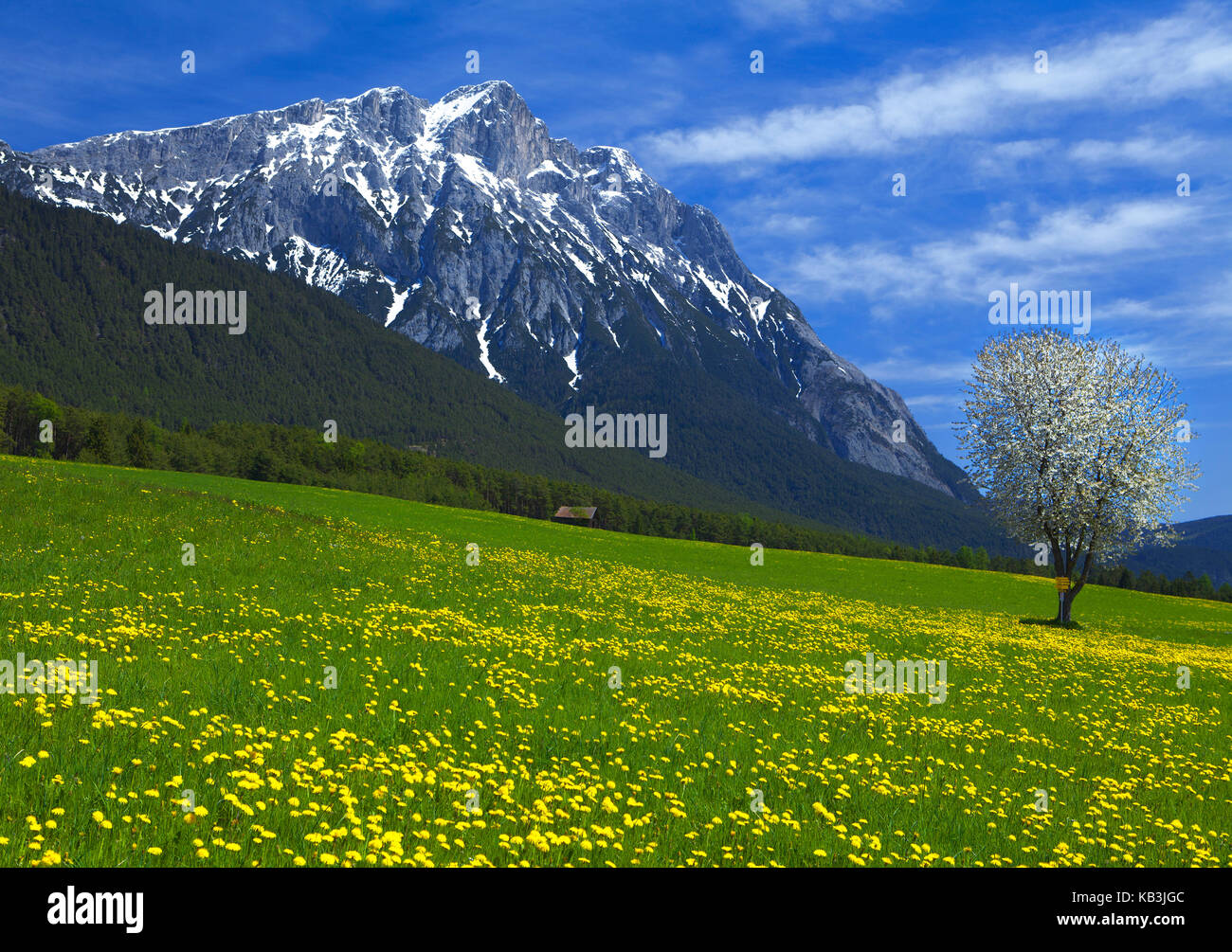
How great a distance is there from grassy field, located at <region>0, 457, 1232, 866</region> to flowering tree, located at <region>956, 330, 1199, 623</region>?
13846mm

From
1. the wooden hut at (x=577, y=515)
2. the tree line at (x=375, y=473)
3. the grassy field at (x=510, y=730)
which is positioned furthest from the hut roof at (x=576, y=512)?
the grassy field at (x=510, y=730)

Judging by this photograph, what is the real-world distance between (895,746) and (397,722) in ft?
28.7

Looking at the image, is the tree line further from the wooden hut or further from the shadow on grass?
the shadow on grass

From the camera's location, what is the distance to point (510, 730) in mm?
11734

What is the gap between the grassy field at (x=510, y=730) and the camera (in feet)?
24.5

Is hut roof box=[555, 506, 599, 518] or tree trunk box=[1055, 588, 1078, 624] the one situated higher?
hut roof box=[555, 506, 599, 518]

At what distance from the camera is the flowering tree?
4162 cm

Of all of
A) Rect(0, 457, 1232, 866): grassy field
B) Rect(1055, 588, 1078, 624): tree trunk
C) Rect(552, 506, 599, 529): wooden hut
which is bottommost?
Rect(1055, 588, 1078, 624): tree trunk

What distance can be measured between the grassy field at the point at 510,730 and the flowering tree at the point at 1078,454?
13.8 meters

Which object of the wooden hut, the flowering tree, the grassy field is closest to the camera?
the grassy field

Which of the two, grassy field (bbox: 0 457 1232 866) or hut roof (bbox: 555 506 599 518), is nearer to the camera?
grassy field (bbox: 0 457 1232 866)

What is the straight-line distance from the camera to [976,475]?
152 ft

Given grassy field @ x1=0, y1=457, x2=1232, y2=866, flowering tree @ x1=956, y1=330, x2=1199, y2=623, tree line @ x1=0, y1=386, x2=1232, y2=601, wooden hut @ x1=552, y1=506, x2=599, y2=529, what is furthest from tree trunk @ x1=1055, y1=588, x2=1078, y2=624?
wooden hut @ x1=552, y1=506, x2=599, y2=529
